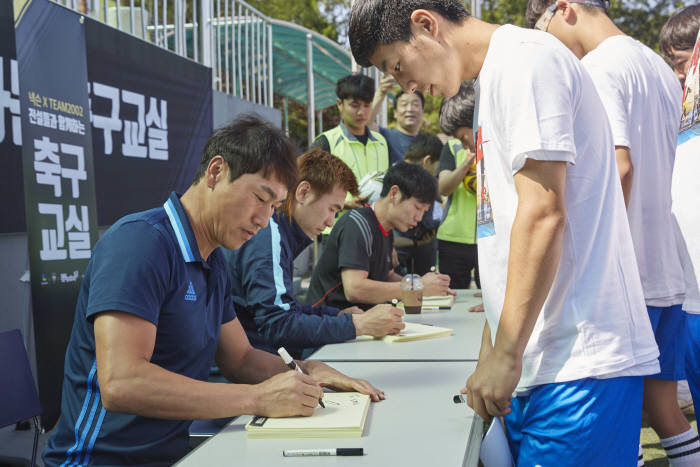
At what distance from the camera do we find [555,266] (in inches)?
44.4

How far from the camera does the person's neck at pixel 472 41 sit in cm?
127

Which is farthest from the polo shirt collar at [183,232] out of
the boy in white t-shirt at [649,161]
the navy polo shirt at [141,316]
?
the boy in white t-shirt at [649,161]

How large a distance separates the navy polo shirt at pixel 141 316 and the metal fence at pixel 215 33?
8.60 feet

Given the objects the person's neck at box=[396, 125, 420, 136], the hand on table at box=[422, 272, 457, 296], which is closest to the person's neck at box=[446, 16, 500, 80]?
the hand on table at box=[422, 272, 457, 296]

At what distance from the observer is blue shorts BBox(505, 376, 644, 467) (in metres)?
1.17

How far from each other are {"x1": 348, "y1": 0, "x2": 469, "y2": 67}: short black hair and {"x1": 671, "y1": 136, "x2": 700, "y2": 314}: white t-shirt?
83 centimetres

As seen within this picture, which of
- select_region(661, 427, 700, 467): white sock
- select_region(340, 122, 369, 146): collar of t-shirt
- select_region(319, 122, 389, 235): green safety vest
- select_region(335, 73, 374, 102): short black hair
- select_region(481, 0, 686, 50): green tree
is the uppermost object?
select_region(481, 0, 686, 50): green tree

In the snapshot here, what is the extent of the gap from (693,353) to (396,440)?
0.96 metres

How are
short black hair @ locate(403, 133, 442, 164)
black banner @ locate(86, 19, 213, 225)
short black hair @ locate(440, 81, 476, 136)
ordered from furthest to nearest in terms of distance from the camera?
1. short black hair @ locate(403, 133, 442, 164)
2. black banner @ locate(86, 19, 213, 225)
3. short black hair @ locate(440, 81, 476, 136)

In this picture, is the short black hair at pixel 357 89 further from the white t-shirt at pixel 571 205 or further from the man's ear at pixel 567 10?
the white t-shirt at pixel 571 205

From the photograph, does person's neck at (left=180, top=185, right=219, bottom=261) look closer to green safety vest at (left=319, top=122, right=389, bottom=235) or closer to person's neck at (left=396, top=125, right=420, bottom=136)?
green safety vest at (left=319, top=122, right=389, bottom=235)

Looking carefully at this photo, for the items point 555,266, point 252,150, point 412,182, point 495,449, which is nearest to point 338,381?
point 495,449

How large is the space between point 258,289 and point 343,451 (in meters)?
1.12

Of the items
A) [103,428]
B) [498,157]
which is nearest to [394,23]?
[498,157]
